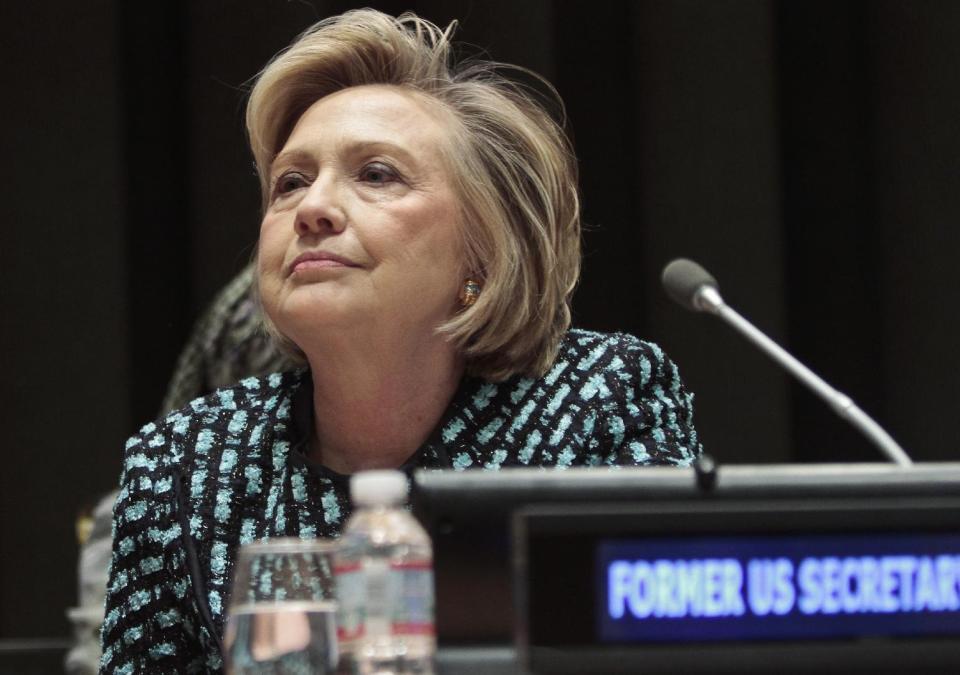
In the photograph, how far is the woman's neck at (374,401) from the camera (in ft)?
5.46

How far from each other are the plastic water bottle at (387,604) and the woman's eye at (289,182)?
778mm

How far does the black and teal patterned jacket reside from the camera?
1556 mm

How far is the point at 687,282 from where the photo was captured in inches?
58.6

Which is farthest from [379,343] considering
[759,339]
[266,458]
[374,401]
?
[759,339]

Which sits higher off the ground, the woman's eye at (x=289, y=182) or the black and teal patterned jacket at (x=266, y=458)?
the woman's eye at (x=289, y=182)

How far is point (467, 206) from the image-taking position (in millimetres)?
1745

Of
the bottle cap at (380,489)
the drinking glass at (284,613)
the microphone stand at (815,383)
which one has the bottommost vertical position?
the drinking glass at (284,613)

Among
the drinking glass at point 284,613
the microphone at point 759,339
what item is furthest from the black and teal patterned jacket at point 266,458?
the drinking glass at point 284,613

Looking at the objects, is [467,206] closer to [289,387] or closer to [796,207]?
[289,387]

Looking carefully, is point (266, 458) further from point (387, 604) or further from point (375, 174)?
point (387, 604)

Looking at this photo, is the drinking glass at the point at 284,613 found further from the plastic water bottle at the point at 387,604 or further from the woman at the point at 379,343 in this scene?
the woman at the point at 379,343

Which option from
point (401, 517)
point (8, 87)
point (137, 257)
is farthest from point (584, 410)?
point (8, 87)

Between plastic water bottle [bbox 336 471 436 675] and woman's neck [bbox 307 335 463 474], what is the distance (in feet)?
2.22

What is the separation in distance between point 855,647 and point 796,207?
276 cm
